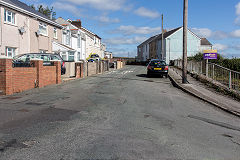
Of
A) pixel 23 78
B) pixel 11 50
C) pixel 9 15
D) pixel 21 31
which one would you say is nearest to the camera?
pixel 23 78

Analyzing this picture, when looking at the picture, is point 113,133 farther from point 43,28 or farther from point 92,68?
point 43,28

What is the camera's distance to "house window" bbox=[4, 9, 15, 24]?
57.9ft

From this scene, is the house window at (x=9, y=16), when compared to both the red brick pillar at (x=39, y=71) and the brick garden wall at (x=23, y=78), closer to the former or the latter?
the red brick pillar at (x=39, y=71)

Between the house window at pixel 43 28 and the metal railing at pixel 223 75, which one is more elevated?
the house window at pixel 43 28

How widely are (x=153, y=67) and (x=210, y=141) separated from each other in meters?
14.2

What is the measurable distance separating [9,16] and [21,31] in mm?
1539

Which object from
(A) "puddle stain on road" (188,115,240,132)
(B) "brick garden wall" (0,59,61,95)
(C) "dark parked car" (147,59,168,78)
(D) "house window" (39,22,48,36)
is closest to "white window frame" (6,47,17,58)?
(D) "house window" (39,22,48,36)

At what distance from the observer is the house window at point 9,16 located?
17656mm

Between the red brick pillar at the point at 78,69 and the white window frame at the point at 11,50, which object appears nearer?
the red brick pillar at the point at 78,69

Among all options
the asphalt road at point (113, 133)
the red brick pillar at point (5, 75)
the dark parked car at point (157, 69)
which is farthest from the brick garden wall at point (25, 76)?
the dark parked car at point (157, 69)

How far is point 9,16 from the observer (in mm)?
18297

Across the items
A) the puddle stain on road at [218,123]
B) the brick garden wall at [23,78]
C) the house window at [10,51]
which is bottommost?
the puddle stain on road at [218,123]

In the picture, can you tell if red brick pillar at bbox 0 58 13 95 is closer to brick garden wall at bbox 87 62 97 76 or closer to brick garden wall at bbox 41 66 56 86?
brick garden wall at bbox 41 66 56 86

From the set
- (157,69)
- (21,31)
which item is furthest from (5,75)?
(157,69)
